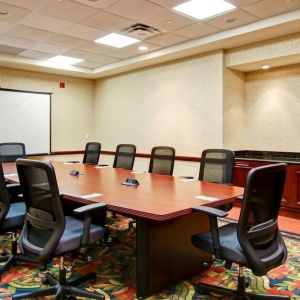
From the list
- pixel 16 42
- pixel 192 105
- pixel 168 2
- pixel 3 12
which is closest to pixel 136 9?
pixel 168 2

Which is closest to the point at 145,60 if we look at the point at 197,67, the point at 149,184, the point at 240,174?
the point at 197,67

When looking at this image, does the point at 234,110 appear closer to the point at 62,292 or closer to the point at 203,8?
the point at 203,8

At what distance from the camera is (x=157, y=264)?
2.46 meters

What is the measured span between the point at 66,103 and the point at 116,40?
2910 millimetres

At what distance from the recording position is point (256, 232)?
196 cm

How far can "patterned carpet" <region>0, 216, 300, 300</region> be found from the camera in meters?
2.49

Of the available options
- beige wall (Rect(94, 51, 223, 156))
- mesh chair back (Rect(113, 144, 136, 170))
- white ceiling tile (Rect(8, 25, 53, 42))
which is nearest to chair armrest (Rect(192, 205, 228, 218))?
mesh chair back (Rect(113, 144, 136, 170))

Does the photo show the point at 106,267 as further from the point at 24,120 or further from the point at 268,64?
the point at 24,120

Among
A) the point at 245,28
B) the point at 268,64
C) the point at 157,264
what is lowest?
the point at 157,264

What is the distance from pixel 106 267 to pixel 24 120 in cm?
496

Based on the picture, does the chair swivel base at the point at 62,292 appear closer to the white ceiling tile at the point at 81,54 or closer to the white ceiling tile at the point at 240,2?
the white ceiling tile at the point at 240,2

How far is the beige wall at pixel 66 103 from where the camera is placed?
23.4 ft

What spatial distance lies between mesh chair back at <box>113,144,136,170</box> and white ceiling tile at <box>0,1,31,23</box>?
226cm

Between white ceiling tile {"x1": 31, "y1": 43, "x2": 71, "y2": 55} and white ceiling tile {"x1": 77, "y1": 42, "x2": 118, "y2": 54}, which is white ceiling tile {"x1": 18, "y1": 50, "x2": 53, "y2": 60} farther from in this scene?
white ceiling tile {"x1": 77, "y1": 42, "x2": 118, "y2": 54}
